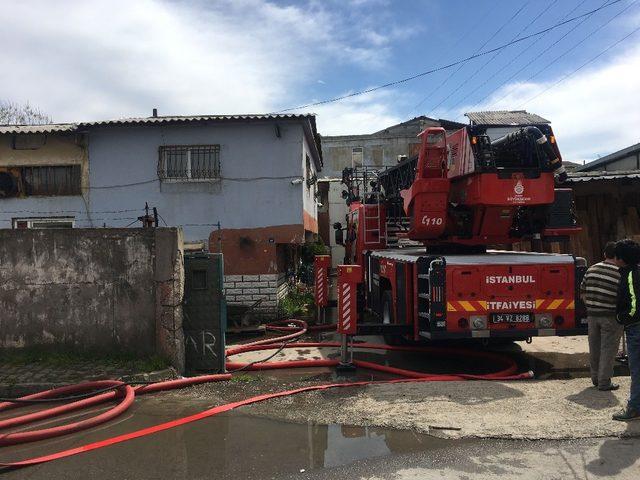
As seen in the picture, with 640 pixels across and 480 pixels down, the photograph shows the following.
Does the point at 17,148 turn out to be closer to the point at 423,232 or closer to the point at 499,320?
the point at 423,232

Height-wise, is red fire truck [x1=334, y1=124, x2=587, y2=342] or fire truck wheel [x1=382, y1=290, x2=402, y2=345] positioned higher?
red fire truck [x1=334, y1=124, x2=587, y2=342]

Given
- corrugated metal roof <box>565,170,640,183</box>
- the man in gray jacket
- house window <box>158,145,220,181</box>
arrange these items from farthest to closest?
1. corrugated metal roof <box>565,170,640,183</box>
2. house window <box>158,145,220,181</box>
3. the man in gray jacket

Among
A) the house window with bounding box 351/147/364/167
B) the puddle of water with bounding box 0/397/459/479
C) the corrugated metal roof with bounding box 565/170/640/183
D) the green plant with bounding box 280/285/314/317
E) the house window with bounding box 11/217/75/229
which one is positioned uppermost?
the house window with bounding box 351/147/364/167

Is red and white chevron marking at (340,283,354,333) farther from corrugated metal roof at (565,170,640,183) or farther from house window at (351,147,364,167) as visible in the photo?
house window at (351,147,364,167)

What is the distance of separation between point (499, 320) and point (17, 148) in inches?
449

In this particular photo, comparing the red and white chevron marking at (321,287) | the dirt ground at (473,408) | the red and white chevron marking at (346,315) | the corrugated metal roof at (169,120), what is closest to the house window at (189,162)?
the corrugated metal roof at (169,120)

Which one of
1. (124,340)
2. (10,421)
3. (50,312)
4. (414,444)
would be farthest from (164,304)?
(414,444)

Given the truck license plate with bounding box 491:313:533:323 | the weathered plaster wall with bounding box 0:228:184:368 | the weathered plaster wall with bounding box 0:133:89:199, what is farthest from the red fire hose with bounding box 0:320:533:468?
the weathered plaster wall with bounding box 0:133:89:199

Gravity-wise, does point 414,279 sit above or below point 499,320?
above

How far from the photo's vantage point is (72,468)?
13.2 ft

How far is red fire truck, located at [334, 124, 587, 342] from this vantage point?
21.5ft

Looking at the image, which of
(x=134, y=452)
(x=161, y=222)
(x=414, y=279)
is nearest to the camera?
(x=134, y=452)

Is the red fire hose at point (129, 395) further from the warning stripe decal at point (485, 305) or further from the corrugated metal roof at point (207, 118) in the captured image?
the corrugated metal roof at point (207, 118)

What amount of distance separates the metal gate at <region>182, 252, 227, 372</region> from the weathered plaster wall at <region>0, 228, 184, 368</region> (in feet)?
0.99
